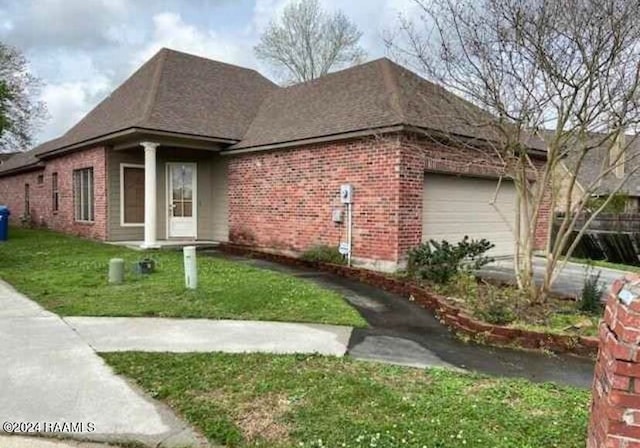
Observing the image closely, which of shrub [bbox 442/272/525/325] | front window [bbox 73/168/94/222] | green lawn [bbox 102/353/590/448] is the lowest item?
green lawn [bbox 102/353/590/448]

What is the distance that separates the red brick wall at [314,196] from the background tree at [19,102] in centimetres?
1522

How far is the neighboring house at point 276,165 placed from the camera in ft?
32.8

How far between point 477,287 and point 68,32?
21.1 meters

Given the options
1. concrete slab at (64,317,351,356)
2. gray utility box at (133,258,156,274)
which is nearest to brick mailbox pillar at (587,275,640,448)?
concrete slab at (64,317,351,356)

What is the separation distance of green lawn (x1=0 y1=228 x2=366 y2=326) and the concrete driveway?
12.3 ft

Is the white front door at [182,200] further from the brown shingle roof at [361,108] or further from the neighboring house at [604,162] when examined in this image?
the neighboring house at [604,162]

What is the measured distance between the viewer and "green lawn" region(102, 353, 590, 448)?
3193 mm

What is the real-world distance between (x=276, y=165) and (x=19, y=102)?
62.7ft

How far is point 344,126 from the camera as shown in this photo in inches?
425

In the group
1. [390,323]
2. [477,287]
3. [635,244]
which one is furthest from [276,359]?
[635,244]

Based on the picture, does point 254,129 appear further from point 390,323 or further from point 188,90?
point 390,323

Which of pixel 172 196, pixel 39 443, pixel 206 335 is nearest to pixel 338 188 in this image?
pixel 206 335

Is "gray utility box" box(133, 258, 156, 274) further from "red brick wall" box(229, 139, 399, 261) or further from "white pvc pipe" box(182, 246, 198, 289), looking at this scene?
"red brick wall" box(229, 139, 399, 261)

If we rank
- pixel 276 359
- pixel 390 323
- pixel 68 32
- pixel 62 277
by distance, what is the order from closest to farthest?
pixel 276 359 → pixel 390 323 → pixel 62 277 → pixel 68 32
